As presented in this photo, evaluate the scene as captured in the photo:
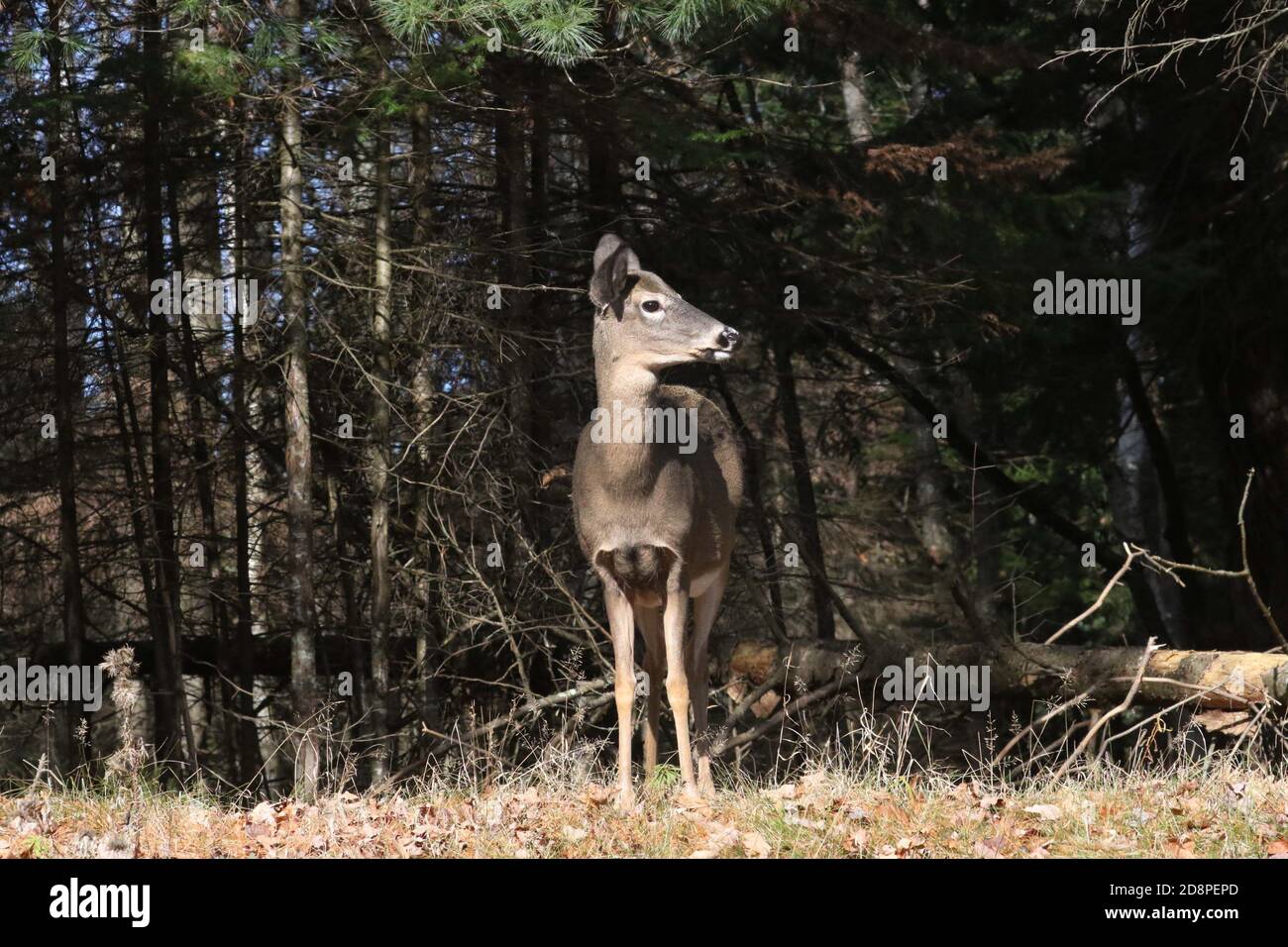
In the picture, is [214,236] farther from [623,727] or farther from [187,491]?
[623,727]

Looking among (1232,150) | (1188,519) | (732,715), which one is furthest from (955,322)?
(1188,519)

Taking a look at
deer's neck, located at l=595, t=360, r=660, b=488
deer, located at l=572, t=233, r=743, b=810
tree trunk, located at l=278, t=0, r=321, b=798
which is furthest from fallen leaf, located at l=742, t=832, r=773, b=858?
tree trunk, located at l=278, t=0, r=321, b=798

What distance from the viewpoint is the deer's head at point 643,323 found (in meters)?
7.59

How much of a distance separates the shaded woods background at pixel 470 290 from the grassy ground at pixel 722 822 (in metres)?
3.09

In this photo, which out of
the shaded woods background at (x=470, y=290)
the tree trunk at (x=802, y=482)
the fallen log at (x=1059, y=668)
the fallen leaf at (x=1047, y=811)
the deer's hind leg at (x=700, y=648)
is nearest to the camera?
the fallen leaf at (x=1047, y=811)

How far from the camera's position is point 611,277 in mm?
7844

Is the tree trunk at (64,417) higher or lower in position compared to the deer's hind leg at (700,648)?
higher

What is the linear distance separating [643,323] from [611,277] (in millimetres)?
305

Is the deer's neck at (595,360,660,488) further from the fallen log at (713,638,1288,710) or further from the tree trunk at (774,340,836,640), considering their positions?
the tree trunk at (774,340,836,640)

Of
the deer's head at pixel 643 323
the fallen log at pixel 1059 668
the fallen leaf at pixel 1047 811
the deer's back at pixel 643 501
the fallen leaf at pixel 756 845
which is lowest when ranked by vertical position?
the fallen leaf at pixel 1047 811

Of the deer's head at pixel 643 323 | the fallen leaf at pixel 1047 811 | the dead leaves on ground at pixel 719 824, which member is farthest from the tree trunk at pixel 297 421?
the fallen leaf at pixel 1047 811

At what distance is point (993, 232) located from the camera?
13.2 m

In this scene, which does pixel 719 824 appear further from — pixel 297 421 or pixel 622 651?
pixel 297 421

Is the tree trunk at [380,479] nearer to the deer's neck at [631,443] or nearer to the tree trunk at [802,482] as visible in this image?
the tree trunk at [802,482]
